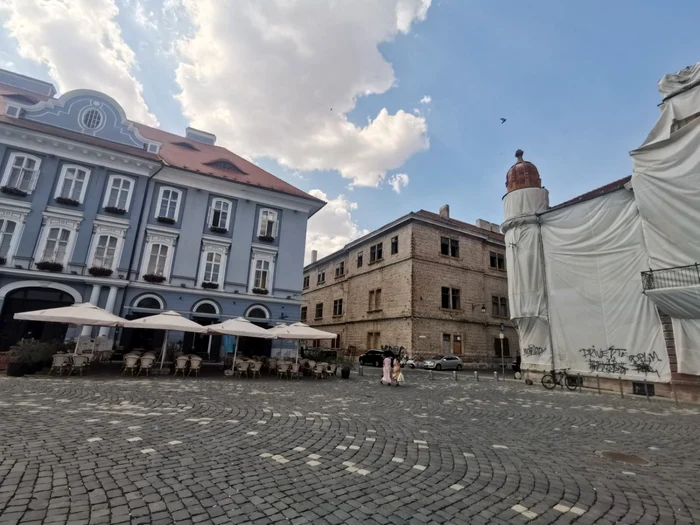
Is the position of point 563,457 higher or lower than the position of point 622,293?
lower

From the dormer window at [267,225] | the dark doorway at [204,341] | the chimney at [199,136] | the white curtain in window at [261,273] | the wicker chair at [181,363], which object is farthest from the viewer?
the chimney at [199,136]

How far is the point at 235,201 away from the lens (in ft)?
79.4

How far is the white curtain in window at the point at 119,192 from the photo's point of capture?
21.0 m

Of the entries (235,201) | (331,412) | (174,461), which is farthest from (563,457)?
(235,201)

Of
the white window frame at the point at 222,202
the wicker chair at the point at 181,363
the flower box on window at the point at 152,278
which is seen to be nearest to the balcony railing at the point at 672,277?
the wicker chair at the point at 181,363

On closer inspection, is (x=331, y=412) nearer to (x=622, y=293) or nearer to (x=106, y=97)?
(x=622, y=293)

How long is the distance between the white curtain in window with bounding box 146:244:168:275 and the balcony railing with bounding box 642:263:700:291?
25.6 m

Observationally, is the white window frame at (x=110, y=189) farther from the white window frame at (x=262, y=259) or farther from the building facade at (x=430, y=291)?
the building facade at (x=430, y=291)

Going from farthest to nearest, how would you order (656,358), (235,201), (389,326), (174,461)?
1. (389,326)
2. (235,201)
3. (656,358)
4. (174,461)

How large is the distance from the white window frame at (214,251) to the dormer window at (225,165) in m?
6.34

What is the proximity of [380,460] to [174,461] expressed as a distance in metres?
3.02

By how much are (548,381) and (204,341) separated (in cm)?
2076

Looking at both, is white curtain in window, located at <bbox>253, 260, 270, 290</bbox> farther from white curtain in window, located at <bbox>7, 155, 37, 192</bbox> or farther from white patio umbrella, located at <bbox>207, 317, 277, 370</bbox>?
white curtain in window, located at <bbox>7, 155, 37, 192</bbox>

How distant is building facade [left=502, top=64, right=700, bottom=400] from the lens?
14.6 m
